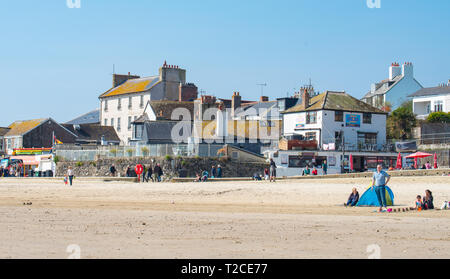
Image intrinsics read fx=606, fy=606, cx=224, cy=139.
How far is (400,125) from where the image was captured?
60.8 m

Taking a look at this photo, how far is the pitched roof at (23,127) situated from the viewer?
244ft

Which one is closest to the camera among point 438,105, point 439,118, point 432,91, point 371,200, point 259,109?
point 371,200

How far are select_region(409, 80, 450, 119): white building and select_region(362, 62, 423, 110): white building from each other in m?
2.80

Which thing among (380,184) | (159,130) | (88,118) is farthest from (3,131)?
(380,184)

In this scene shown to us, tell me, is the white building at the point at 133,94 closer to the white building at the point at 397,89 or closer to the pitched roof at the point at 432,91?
the white building at the point at 397,89

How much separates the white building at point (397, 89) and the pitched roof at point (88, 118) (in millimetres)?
43163

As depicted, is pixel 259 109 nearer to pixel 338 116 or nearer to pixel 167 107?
pixel 167 107

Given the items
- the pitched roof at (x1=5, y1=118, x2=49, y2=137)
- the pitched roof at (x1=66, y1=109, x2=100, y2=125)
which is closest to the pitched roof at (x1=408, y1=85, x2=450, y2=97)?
the pitched roof at (x1=5, y1=118, x2=49, y2=137)

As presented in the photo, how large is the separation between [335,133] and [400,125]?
1056cm

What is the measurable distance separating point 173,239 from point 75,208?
8148mm

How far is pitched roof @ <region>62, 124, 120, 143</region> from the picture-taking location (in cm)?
7544

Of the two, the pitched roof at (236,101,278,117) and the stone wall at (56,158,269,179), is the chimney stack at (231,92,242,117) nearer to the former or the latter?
the pitched roof at (236,101,278,117)

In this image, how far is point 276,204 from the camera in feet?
70.3
